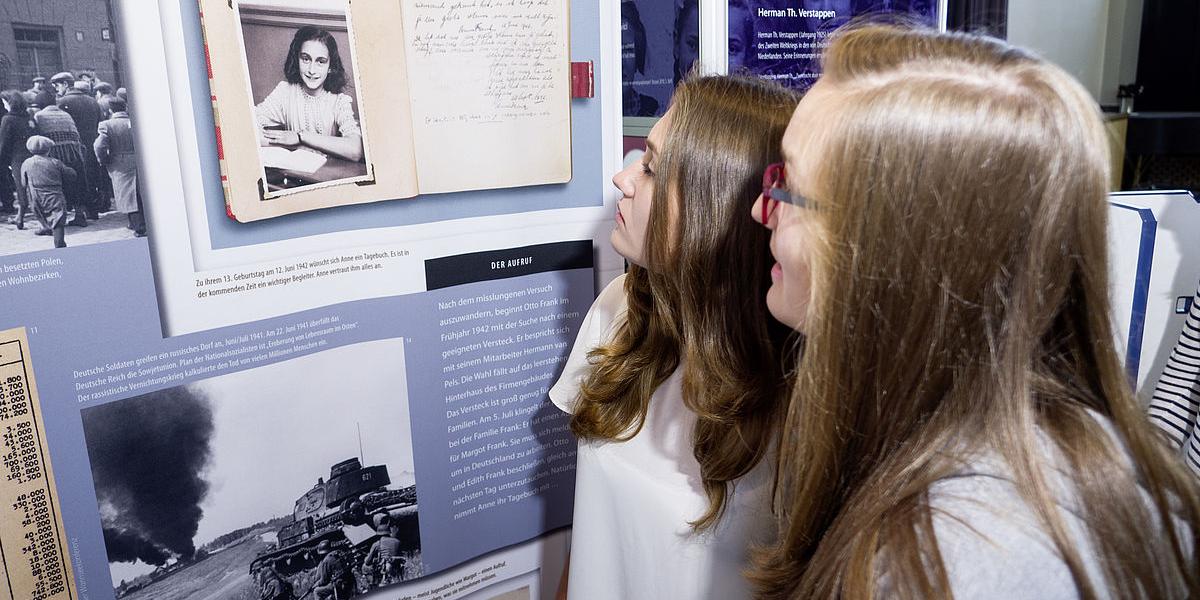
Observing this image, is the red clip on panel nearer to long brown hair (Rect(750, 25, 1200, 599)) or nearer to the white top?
long brown hair (Rect(750, 25, 1200, 599))

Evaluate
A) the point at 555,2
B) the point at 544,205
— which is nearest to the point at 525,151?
the point at 544,205

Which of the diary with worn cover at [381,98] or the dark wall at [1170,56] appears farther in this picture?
the dark wall at [1170,56]

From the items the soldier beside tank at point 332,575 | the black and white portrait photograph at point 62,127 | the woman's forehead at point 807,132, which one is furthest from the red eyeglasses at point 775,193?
the soldier beside tank at point 332,575

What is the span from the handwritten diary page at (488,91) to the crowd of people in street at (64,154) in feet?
1.36

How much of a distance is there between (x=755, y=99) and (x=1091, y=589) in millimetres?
733

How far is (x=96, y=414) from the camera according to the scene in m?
1.03

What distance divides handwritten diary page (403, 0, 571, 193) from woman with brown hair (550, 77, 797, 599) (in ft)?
0.75

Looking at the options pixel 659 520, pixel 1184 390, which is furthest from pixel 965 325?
pixel 1184 390

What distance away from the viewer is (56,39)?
0.91 m

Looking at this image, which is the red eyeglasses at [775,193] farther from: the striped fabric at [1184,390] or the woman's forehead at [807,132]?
the striped fabric at [1184,390]

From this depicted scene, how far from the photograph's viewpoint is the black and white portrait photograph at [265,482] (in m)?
1.07

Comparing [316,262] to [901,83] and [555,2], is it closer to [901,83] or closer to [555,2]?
[555,2]

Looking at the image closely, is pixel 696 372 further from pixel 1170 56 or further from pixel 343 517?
pixel 1170 56

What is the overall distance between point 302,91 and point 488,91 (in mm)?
313
